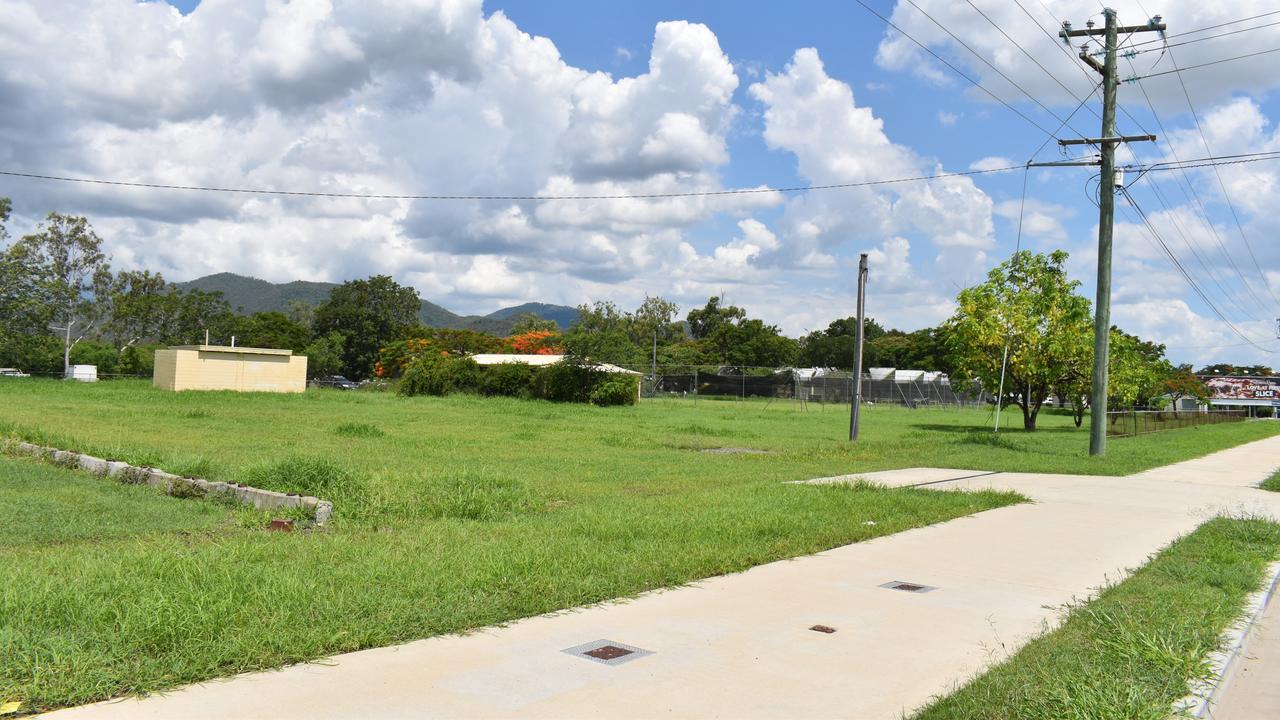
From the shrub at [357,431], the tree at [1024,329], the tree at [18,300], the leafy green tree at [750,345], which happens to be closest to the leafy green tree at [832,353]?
the leafy green tree at [750,345]

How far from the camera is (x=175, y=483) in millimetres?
10484

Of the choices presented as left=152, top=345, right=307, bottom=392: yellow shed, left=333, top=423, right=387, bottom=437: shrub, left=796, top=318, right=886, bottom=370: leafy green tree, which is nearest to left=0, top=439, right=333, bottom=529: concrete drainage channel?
left=333, top=423, right=387, bottom=437: shrub

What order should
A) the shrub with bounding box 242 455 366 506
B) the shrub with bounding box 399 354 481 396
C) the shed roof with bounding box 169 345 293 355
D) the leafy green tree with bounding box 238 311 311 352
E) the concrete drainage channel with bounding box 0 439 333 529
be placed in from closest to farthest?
the concrete drainage channel with bounding box 0 439 333 529 → the shrub with bounding box 242 455 366 506 → the shed roof with bounding box 169 345 293 355 → the shrub with bounding box 399 354 481 396 → the leafy green tree with bounding box 238 311 311 352

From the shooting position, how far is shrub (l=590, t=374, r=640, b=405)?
46.1 metres

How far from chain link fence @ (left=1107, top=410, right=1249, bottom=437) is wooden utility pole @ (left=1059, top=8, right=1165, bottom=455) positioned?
1389 centimetres

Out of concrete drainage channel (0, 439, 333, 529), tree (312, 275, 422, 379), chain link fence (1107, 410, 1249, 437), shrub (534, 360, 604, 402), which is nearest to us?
concrete drainage channel (0, 439, 333, 529)

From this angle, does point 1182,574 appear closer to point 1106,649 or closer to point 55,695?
point 1106,649

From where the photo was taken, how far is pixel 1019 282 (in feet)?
129

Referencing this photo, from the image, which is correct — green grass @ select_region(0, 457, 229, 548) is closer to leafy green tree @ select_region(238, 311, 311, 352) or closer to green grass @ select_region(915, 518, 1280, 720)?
green grass @ select_region(915, 518, 1280, 720)

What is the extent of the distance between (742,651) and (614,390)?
134 ft

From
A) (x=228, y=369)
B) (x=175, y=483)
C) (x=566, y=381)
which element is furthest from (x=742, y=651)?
(x=228, y=369)

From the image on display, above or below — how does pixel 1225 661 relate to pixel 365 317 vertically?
below

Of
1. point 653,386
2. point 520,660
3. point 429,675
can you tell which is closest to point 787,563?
point 520,660

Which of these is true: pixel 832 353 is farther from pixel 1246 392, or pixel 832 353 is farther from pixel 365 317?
pixel 1246 392
